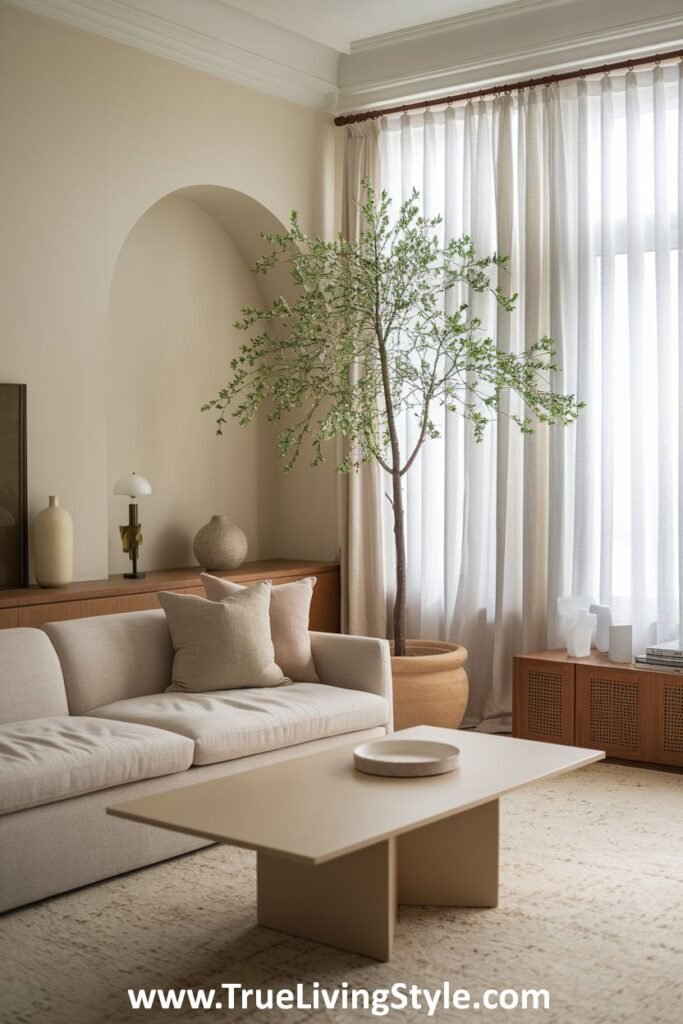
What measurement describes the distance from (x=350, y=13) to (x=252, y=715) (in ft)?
12.0

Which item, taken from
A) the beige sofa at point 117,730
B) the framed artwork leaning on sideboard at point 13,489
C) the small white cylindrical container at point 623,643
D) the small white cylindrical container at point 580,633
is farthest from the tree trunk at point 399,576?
the framed artwork leaning on sideboard at point 13,489

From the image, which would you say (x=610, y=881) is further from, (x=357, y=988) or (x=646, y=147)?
(x=646, y=147)

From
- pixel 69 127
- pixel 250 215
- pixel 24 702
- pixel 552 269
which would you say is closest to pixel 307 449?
pixel 250 215

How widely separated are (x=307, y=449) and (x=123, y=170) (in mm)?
1894

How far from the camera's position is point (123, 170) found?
5.61 metres

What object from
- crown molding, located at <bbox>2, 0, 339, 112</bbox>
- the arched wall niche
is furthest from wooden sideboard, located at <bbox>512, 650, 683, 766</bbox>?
crown molding, located at <bbox>2, 0, 339, 112</bbox>

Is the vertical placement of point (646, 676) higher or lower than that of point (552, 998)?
higher

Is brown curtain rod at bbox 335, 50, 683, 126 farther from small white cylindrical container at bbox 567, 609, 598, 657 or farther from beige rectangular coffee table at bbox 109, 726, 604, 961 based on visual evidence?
beige rectangular coffee table at bbox 109, 726, 604, 961

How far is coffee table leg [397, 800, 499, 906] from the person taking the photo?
349cm

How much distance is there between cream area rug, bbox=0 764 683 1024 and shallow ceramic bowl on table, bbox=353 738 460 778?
17.5 inches

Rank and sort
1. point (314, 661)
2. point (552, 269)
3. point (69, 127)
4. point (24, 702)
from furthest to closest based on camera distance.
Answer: point (552, 269) < point (69, 127) < point (314, 661) < point (24, 702)

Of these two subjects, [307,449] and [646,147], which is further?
[307,449]

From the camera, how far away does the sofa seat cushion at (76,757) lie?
11.3 feet

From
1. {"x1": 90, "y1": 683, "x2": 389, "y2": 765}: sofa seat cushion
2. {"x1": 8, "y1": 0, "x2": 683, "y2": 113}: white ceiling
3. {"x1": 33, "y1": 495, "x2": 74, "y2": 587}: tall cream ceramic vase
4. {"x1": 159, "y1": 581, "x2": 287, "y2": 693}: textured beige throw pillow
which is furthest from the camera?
{"x1": 8, "y1": 0, "x2": 683, "y2": 113}: white ceiling
